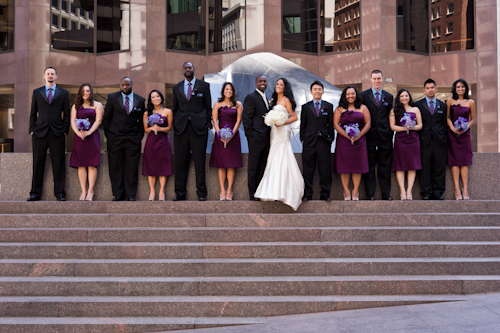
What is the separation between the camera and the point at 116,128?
8.34 meters

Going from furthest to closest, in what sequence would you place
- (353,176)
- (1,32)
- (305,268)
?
(1,32) < (353,176) < (305,268)

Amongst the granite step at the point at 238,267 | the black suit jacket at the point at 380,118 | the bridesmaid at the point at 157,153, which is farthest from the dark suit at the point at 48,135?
the black suit jacket at the point at 380,118

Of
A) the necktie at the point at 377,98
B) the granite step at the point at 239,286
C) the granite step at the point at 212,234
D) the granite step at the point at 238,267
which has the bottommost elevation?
the granite step at the point at 239,286

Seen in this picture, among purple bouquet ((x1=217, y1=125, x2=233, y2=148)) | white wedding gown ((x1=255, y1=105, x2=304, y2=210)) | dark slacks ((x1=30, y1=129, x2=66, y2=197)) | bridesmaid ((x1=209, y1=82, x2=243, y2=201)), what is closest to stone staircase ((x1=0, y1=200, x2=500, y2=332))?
white wedding gown ((x1=255, y1=105, x2=304, y2=210))

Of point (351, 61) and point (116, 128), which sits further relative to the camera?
point (351, 61)

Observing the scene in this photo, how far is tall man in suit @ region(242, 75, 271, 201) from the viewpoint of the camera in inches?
317

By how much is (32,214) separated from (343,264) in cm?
473

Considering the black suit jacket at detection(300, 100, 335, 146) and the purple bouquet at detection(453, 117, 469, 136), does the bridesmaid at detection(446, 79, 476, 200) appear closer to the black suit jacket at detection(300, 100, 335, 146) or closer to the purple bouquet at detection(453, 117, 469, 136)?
the purple bouquet at detection(453, 117, 469, 136)

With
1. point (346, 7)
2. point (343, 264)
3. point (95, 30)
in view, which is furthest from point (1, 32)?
point (343, 264)

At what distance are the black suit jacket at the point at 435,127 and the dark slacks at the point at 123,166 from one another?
4.96 metres

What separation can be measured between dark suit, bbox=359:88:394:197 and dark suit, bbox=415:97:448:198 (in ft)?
1.94

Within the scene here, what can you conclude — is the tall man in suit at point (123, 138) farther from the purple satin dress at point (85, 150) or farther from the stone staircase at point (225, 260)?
the stone staircase at point (225, 260)

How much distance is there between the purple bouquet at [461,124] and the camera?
325 inches

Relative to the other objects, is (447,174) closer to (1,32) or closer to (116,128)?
(116,128)
